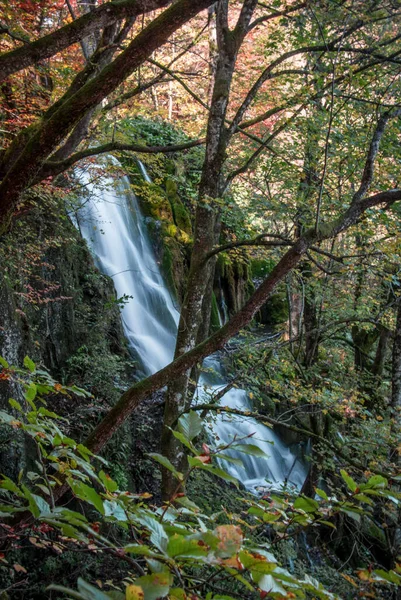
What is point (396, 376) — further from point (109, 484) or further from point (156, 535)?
point (156, 535)

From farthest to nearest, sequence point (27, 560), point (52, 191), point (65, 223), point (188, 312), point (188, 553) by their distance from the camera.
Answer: point (65, 223) < point (52, 191) < point (188, 312) < point (27, 560) < point (188, 553)

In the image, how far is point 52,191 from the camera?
613cm

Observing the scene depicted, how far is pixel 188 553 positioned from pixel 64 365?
A: 6.61 m

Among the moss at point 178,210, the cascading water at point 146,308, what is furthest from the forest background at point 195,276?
the moss at point 178,210

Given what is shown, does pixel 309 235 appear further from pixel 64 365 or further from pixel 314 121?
pixel 64 365

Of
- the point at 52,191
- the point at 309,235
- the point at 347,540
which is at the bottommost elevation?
the point at 347,540

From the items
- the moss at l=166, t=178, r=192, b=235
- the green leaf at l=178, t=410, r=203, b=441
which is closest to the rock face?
the green leaf at l=178, t=410, r=203, b=441

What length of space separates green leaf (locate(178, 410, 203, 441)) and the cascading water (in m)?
7.90

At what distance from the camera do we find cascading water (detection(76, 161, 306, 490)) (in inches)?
382

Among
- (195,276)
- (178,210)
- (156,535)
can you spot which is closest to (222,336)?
(195,276)

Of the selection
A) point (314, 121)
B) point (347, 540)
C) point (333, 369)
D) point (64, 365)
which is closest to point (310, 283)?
point (333, 369)

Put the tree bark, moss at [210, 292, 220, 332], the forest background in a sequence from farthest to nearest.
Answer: moss at [210, 292, 220, 332] → the tree bark → the forest background

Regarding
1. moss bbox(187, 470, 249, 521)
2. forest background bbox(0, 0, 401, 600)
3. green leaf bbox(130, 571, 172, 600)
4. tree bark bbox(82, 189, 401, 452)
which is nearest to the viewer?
green leaf bbox(130, 571, 172, 600)

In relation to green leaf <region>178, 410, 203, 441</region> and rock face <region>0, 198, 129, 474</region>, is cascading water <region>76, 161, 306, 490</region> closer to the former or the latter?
rock face <region>0, 198, 129, 474</region>
